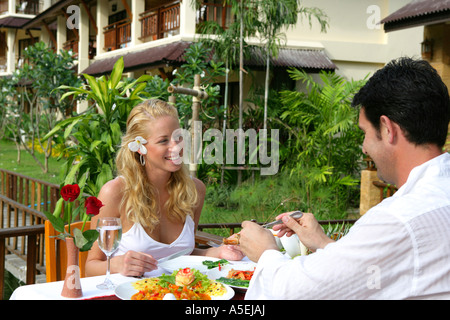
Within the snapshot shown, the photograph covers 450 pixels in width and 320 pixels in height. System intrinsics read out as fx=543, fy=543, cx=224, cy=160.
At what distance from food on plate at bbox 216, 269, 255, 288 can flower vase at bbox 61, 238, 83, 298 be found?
1.60ft

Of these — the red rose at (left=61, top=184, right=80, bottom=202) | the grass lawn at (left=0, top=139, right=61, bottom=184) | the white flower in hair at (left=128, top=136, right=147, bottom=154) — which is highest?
the white flower in hair at (left=128, top=136, right=147, bottom=154)

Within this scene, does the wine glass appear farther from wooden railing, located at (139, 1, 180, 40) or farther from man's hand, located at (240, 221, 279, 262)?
wooden railing, located at (139, 1, 180, 40)

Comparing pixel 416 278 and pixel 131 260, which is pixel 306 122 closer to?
pixel 131 260

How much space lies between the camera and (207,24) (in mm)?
9844

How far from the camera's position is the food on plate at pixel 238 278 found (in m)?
1.86

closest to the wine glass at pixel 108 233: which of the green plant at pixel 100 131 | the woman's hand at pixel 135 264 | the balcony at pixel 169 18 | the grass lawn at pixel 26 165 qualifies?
the woman's hand at pixel 135 264

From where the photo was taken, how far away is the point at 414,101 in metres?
1.33

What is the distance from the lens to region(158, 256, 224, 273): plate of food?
207cm

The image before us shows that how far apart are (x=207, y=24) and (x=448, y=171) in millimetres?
8933

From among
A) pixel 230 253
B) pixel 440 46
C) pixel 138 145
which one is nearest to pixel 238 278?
pixel 230 253

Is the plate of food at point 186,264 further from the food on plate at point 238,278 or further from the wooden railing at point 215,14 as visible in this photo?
the wooden railing at point 215,14

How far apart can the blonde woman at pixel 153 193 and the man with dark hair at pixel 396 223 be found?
1055 millimetres

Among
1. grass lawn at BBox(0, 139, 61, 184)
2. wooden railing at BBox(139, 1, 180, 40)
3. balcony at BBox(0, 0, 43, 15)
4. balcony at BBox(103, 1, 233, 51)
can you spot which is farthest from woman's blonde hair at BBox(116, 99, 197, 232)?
balcony at BBox(0, 0, 43, 15)

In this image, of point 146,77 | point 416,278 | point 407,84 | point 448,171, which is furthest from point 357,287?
point 146,77
